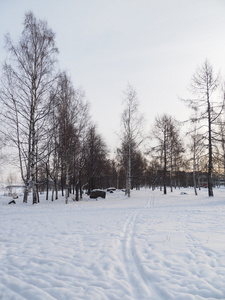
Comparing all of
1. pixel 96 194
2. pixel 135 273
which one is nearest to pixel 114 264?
pixel 135 273

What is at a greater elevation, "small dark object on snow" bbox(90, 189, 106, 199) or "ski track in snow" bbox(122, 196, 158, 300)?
"ski track in snow" bbox(122, 196, 158, 300)

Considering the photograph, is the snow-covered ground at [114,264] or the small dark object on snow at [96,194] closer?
the snow-covered ground at [114,264]

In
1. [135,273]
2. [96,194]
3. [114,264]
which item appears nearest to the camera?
[135,273]

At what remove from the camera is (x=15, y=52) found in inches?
497

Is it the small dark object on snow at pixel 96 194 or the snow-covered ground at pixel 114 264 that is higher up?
the snow-covered ground at pixel 114 264

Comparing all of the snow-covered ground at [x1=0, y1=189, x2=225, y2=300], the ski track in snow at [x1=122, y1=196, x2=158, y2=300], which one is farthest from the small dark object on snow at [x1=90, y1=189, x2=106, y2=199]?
the ski track in snow at [x1=122, y1=196, x2=158, y2=300]

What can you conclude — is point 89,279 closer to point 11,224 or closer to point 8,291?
point 8,291

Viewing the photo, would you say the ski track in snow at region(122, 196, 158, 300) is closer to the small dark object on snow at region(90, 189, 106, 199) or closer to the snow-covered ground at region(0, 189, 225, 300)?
the snow-covered ground at region(0, 189, 225, 300)

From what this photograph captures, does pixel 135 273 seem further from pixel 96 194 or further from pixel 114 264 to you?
pixel 96 194

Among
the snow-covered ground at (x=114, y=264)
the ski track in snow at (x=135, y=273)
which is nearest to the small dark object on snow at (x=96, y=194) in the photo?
the snow-covered ground at (x=114, y=264)

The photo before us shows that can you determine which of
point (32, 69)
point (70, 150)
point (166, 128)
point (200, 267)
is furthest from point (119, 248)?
point (166, 128)

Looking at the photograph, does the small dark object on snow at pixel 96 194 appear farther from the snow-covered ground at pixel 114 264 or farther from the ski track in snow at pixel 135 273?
the ski track in snow at pixel 135 273

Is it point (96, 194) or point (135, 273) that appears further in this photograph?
point (96, 194)

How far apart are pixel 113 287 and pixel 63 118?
536 inches
